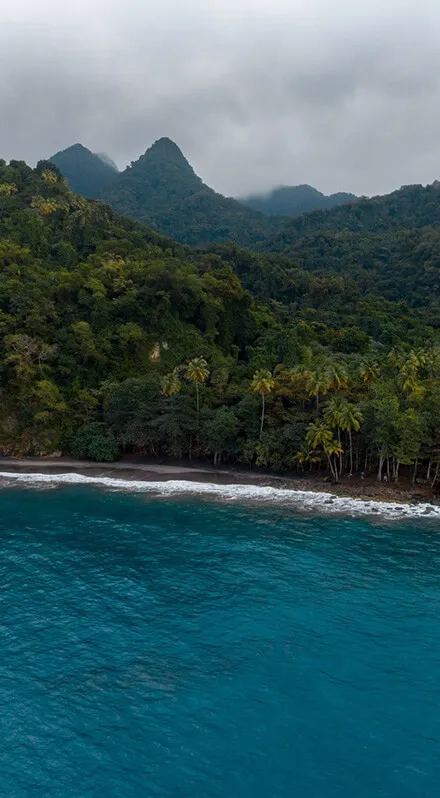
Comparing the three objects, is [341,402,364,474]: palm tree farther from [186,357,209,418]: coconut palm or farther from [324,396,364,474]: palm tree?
[186,357,209,418]: coconut palm

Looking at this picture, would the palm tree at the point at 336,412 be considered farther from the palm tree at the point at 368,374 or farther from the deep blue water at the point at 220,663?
the deep blue water at the point at 220,663

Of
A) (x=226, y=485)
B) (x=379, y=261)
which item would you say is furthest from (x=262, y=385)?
(x=379, y=261)

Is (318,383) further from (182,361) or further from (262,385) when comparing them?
(182,361)

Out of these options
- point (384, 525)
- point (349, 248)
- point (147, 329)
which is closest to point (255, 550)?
point (384, 525)

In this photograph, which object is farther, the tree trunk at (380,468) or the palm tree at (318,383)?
the palm tree at (318,383)

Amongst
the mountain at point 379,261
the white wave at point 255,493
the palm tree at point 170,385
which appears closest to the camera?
the white wave at point 255,493

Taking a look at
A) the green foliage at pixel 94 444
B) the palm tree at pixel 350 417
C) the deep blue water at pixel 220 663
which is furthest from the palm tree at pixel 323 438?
the green foliage at pixel 94 444

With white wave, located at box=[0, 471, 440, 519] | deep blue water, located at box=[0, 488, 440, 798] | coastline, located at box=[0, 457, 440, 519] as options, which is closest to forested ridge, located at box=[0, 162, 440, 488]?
coastline, located at box=[0, 457, 440, 519]
